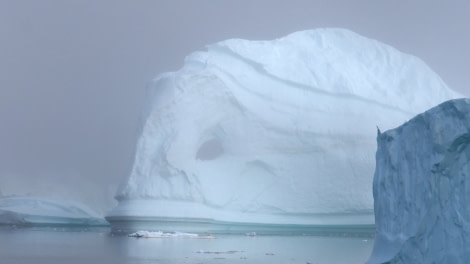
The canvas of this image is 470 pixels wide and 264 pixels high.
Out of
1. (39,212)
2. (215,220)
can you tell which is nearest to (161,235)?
(215,220)

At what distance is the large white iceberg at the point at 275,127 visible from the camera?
18.1m

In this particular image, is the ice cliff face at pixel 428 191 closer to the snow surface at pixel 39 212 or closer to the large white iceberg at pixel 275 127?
the large white iceberg at pixel 275 127

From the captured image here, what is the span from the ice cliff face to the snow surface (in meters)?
16.9

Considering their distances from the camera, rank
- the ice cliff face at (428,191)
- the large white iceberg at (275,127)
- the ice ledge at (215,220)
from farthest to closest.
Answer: the large white iceberg at (275,127) < the ice ledge at (215,220) < the ice cliff face at (428,191)

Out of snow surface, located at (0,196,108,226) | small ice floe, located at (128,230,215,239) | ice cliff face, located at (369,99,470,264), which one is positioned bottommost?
ice cliff face, located at (369,99,470,264)

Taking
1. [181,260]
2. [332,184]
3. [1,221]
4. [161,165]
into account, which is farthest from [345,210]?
[1,221]

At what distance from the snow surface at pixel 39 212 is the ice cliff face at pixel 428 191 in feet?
55.3

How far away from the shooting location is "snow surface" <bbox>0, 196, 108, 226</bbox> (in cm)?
2302

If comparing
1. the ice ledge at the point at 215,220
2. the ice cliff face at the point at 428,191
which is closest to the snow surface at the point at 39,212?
the ice ledge at the point at 215,220

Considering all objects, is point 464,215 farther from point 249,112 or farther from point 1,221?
point 1,221

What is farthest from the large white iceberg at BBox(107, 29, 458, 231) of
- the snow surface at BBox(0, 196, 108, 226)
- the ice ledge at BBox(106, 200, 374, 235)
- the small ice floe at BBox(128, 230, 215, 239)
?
the snow surface at BBox(0, 196, 108, 226)

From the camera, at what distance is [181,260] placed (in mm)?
9578

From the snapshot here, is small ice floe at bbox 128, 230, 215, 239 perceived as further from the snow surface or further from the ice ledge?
the snow surface

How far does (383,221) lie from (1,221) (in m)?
17.9
